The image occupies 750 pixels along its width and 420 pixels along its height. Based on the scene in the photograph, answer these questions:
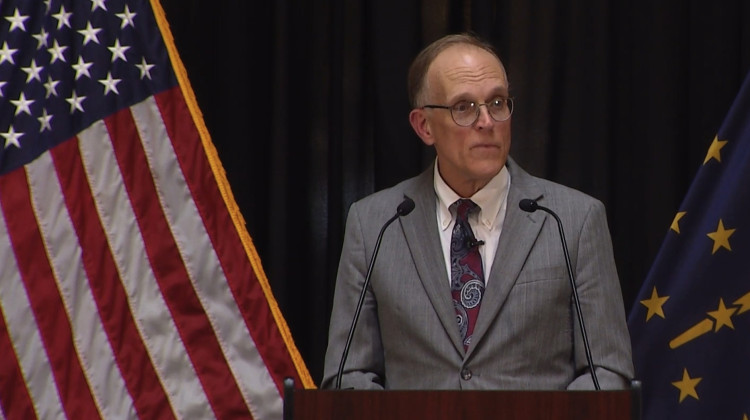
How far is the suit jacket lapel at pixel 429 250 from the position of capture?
2477mm

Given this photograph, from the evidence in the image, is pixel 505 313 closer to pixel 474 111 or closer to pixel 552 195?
pixel 552 195

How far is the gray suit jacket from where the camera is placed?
2439 millimetres

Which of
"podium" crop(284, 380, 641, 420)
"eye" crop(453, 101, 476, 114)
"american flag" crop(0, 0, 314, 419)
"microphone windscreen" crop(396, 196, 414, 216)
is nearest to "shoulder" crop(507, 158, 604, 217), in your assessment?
"eye" crop(453, 101, 476, 114)

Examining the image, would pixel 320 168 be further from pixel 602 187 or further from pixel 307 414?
pixel 307 414

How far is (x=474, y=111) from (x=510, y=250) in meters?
0.35

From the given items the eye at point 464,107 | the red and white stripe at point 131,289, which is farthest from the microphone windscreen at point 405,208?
the red and white stripe at point 131,289

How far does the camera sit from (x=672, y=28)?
3658 mm

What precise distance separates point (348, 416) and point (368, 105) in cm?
205

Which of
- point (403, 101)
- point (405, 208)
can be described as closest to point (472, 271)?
point (405, 208)

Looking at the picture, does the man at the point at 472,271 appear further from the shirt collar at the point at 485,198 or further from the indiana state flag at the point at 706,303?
the indiana state flag at the point at 706,303

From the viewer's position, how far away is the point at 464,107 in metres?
2.59

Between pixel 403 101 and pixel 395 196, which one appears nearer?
pixel 395 196

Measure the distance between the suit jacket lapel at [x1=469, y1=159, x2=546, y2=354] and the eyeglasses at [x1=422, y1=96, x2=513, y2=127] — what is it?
0.61 ft

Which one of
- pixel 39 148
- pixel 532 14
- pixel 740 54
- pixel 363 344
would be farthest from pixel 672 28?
pixel 39 148
